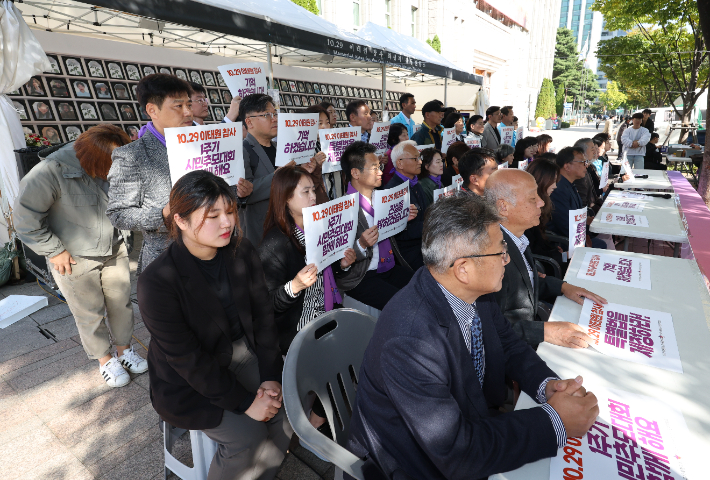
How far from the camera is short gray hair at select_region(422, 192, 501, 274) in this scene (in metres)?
1.53

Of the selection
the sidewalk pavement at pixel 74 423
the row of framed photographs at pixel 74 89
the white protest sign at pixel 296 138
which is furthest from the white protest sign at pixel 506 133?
the sidewalk pavement at pixel 74 423

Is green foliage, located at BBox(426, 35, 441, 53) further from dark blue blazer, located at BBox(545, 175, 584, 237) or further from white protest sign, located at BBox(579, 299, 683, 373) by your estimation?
white protest sign, located at BBox(579, 299, 683, 373)

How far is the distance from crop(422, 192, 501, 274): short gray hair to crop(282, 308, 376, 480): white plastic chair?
0.56 m

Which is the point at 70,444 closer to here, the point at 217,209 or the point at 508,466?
the point at 217,209

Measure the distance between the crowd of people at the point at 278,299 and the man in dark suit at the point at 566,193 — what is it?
179 centimetres

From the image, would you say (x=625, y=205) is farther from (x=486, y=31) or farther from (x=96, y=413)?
(x=486, y=31)

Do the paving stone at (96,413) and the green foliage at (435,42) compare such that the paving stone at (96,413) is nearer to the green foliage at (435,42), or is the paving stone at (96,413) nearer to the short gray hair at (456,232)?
the short gray hair at (456,232)

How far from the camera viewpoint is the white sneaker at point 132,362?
3.27 meters

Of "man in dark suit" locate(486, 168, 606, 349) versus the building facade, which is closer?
"man in dark suit" locate(486, 168, 606, 349)

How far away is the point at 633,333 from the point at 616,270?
1021 mm

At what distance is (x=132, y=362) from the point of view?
3.30m

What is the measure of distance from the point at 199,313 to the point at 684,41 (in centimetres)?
2243

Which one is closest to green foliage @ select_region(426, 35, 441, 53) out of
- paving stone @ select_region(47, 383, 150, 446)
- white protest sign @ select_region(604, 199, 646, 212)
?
white protest sign @ select_region(604, 199, 646, 212)

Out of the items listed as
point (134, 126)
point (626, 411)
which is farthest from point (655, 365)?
point (134, 126)
